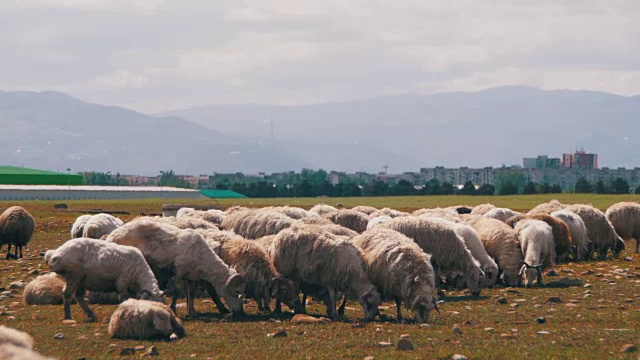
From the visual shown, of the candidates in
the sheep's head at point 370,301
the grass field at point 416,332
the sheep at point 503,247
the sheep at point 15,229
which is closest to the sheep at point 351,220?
the sheep at point 503,247

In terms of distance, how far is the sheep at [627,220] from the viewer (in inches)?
1597

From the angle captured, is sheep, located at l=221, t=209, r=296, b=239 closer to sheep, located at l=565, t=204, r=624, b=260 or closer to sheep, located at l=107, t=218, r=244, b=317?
sheep, located at l=107, t=218, r=244, b=317

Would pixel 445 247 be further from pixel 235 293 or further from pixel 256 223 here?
pixel 235 293

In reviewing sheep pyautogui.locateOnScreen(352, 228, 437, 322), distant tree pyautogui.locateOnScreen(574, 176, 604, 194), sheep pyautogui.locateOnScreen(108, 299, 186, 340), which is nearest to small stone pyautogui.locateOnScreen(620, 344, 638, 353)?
sheep pyautogui.locateOnScreen(352, 228, 437, 322)

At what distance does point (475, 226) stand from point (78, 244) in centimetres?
1478

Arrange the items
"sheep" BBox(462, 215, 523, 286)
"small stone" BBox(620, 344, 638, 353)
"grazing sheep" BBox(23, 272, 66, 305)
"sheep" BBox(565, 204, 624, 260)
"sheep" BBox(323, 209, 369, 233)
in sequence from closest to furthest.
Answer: "small stone" BBox(620, 344, 638, 353)
"grazing sheep" BBox(23, 272, 66, 305)
"sheep" BBox(462, 215, 523, 286)
"sheep" BBox(323, 209, 369, 233)
"sheep" BBox(565, 204, 624, 260)

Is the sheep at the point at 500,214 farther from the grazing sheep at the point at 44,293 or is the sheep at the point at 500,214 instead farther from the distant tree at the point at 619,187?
the distant tree at the point at 619,187

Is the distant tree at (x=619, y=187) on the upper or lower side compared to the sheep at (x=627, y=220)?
upper

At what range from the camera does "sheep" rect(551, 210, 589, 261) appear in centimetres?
3603

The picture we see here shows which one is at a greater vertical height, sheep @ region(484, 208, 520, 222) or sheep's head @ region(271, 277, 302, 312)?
sheep @ region(484, 208, 520, 222)

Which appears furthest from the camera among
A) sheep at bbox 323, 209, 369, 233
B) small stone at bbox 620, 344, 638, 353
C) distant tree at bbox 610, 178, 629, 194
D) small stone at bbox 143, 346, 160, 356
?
distant tree at bbox 610, 178, 629, 194

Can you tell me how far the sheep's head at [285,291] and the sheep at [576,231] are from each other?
719 inches

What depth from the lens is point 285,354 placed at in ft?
50.7

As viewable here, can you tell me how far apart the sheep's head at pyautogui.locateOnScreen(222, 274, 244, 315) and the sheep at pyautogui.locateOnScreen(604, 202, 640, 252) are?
25.1 meters
